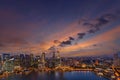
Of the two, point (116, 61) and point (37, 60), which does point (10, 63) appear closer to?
point (37, 60)

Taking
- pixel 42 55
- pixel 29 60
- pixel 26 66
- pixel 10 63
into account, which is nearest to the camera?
pixel 10 63

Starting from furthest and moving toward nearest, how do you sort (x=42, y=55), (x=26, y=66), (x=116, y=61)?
(x=42, y=55), (x=26, y=66), (x=116, y=61)

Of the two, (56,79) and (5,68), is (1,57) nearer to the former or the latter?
(5,68)

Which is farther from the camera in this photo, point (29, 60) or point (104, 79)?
point (29, 60)

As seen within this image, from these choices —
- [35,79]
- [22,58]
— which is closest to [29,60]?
[22,58]

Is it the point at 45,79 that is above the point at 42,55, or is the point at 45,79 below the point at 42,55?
below

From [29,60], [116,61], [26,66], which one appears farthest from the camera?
[29,60]

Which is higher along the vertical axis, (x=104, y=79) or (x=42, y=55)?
(x=42, y=55)

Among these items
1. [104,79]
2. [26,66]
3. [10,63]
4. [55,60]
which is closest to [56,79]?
[104,79]

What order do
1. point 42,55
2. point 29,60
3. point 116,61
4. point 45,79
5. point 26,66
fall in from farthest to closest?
point 42,55 < point 29,60 < point 26,66 < point 116,61 < point 45,79
